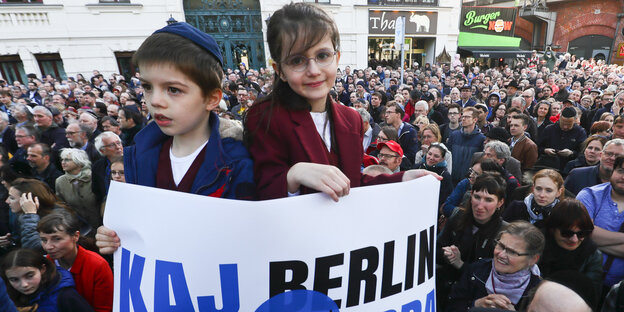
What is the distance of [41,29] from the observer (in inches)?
588

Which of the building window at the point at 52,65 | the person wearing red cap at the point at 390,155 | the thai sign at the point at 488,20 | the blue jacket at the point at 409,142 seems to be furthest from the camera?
the thai sign at the point at 488,20

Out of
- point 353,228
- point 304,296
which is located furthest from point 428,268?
point 304,296

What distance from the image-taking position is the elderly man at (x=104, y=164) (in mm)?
3367

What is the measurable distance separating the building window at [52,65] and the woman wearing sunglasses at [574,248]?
20088 mm

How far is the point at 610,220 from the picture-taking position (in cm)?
236

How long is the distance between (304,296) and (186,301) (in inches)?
13.8

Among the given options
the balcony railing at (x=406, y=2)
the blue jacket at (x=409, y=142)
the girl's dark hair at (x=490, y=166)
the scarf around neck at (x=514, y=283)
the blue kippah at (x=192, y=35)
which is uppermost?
the balcony railing at (x=406, y=2)

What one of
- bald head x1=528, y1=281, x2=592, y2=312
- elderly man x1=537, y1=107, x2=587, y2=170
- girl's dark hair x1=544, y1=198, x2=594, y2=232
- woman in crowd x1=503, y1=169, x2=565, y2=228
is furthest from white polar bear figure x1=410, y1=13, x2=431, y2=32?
bald head x1=528, y1=281, x2=592, y2=312

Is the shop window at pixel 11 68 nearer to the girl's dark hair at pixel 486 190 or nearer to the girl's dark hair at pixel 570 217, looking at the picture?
the girl's dark hair at pixel 486 190

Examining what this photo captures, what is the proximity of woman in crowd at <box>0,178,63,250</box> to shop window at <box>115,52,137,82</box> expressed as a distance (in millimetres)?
15779

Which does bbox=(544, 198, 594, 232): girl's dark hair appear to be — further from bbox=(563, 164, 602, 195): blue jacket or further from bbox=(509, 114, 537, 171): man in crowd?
bbox=(509, 114, 537, 171): man in crowd

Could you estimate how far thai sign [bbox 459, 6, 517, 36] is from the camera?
2298 cm

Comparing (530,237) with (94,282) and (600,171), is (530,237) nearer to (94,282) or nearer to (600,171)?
(600,171)

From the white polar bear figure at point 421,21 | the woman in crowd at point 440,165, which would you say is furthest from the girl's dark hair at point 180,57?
the white polar bear figure at point 421,21
